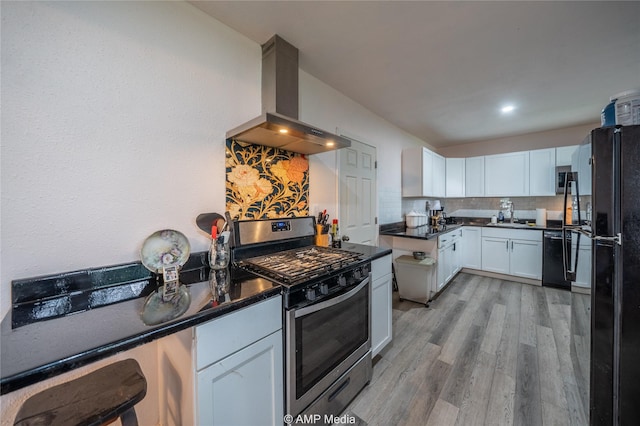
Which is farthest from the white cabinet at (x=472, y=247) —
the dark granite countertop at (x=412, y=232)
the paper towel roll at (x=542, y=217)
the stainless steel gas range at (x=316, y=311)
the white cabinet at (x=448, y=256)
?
the stainless steel gas range at (x=316, y=311)

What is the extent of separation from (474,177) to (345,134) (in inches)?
127

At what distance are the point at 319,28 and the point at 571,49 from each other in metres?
1.91

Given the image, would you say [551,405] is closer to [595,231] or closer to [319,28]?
[595,231]

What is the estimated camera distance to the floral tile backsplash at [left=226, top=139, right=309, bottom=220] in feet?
5.18

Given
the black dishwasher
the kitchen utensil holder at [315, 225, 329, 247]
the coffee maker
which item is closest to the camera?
the kitchen utensil holder at [315, 225, 329, 247]

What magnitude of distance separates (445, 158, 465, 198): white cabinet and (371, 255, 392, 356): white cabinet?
3114 millimetres

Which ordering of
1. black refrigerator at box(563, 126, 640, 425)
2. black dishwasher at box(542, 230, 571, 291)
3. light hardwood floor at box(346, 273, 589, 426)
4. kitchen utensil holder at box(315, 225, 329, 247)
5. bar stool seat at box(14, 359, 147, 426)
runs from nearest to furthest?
bar stool seat at box(14, 359, 147, 426) → black refrigerator at box(563, 126, 640, 425) → light hardwood floor at box(346, 273, 589, 426) → kitchen utensil holder at box(315, 225, 329, 247) → black dishwasher at box(542, 230, 571, 291)

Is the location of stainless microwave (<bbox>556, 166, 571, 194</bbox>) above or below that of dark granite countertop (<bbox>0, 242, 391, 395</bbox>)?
above

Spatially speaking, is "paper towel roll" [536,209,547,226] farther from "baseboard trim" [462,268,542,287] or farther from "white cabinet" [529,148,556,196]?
"baseboard trim" [462,268,542,287]

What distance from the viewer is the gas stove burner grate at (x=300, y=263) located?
1213 mm

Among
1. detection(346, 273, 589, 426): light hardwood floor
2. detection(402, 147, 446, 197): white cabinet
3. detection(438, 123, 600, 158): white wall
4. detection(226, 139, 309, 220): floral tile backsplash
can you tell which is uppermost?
detection(438, 123, 600, 158): white wall

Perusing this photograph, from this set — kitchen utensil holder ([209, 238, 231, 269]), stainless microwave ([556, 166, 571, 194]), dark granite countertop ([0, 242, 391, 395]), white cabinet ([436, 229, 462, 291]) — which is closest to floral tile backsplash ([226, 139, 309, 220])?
kitchen utensil holder ([209, 238, 231, 269])

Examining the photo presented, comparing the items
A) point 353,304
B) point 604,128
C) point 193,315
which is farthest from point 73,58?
point 604,128

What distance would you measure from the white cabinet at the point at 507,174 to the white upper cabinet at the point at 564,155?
0.36m
